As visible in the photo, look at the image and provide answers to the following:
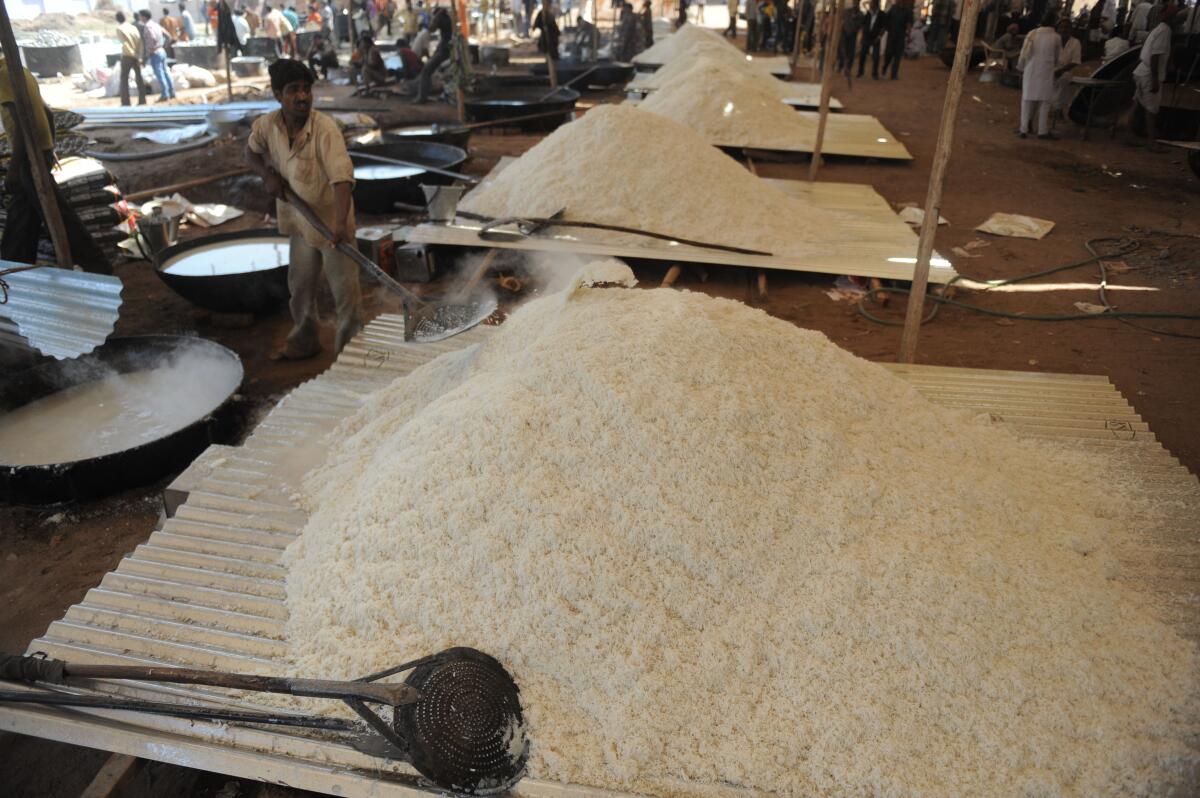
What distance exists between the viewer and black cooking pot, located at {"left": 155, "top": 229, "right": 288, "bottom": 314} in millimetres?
4012

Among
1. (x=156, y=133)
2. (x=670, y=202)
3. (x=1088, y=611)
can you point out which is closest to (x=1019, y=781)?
(x=1088, y=611)

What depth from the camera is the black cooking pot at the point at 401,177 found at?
5.79 meters

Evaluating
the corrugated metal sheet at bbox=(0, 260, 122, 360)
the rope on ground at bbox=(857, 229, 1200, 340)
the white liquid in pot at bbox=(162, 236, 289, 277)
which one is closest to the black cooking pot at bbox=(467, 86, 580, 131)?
the white liquid in pot at bbox=(162, 236, 289, 277)

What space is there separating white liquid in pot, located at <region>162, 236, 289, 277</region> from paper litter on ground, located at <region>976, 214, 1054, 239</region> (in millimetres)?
5182

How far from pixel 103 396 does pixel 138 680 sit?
2218 mm

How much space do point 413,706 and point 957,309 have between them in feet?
13.8

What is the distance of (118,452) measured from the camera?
8.98 ft

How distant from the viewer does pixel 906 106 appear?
11.5 m

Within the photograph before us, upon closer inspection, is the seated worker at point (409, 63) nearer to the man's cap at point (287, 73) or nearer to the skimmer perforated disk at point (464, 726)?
the man's cap at point (287, 73)

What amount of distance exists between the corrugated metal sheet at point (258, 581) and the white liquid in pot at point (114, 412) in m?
0.79

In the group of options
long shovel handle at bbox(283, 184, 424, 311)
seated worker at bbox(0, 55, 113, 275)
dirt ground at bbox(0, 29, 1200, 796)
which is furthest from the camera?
seated worker at bbox(0, 55, 113, 275)

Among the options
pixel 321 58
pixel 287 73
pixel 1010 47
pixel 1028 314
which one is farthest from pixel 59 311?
pixel 1010 47

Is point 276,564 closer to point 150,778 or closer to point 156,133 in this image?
point 150,778

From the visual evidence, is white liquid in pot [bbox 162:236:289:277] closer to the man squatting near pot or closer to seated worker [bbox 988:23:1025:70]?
the man squatting near pot
